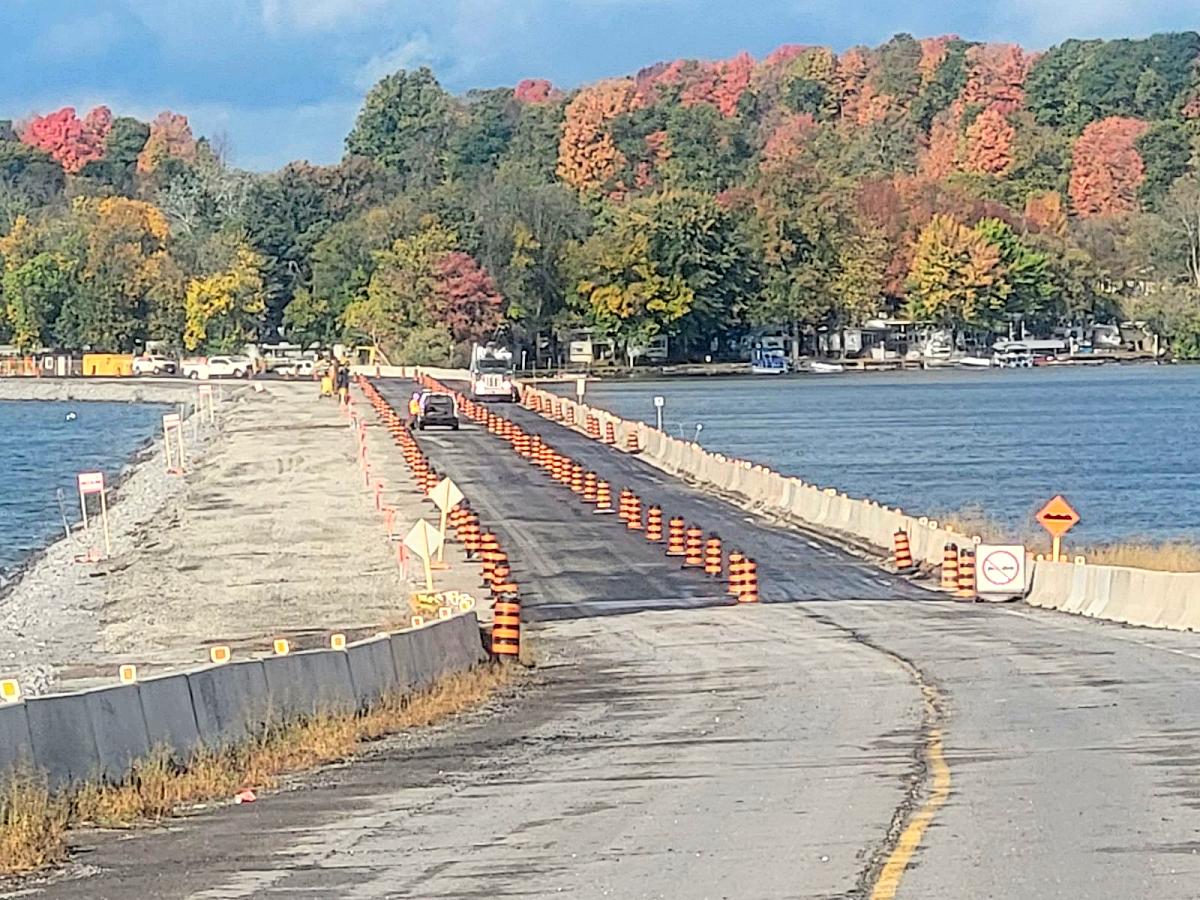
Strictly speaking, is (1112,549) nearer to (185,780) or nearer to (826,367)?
(185,780)

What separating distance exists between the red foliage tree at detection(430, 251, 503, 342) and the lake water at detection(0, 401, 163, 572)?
2062 cm

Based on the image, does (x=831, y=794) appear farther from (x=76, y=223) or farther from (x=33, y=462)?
(x=76, y=223)

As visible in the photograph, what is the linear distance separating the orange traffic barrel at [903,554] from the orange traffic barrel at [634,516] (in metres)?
8.13

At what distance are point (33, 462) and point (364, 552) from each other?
6061 centimetres

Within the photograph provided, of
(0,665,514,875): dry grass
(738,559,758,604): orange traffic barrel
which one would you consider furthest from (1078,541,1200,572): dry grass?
(0,665,514,875): dry grass

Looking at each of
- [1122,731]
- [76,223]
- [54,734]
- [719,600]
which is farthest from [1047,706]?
[76,223]

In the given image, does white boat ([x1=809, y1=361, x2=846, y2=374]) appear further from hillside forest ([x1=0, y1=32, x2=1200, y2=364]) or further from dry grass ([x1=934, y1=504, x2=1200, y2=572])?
dry grass ([x1=934, y1=504, x2=1200, y2=572])

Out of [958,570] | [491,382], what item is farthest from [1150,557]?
[491,382]

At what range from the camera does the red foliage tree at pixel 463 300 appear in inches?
6181

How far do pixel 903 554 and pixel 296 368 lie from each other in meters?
135

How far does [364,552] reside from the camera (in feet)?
157

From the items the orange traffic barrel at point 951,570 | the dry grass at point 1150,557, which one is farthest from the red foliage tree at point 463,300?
the orange traffic barrel at point 951,570

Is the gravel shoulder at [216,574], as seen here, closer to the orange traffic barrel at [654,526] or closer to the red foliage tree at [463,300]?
the orange traffic barrel at [654,526]

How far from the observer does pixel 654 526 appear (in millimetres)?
48812
